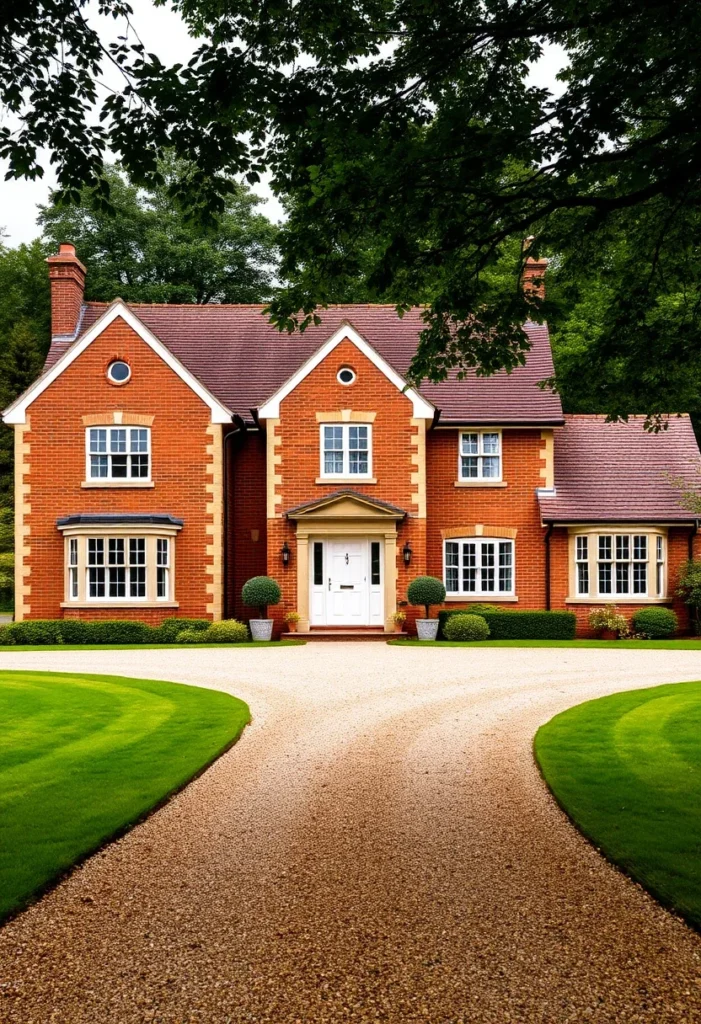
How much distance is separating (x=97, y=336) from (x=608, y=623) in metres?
17.6

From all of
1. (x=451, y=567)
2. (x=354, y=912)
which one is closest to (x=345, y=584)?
(x=451, y=567)

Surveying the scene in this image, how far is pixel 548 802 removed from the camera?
822 cm

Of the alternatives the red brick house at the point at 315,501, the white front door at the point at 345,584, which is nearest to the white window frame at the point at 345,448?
the red brick house at the point at 315,501

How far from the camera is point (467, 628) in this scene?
1005 inches

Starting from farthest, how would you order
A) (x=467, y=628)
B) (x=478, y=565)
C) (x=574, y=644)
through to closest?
(x=478, y=565) → (x=467, y=628) → (x=574, y=644)

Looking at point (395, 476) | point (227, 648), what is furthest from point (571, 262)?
point (395, 476)

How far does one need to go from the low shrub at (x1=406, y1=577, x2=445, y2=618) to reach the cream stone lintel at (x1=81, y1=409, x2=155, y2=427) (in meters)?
9.42

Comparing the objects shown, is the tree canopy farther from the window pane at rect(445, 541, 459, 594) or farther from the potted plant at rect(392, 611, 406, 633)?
the window pane at rect(445, 541, 459, 594)

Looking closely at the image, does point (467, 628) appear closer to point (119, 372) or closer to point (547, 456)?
point (547, 456)

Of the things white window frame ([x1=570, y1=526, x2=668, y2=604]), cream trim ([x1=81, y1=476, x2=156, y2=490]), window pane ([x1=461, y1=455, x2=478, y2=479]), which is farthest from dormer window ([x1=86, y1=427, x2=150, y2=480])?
white window frame ([x1=570, y1=526, x2=668, y2=604])

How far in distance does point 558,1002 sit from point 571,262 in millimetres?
8239

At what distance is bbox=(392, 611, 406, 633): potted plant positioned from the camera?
2648 centimetres

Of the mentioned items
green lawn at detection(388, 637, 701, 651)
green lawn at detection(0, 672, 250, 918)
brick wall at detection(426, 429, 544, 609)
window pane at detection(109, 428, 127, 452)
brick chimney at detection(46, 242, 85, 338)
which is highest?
brick chimney at detection(46, 242, 85, 338)

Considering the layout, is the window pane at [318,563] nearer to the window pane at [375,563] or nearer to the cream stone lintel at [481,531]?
the window pane at [375,563]
